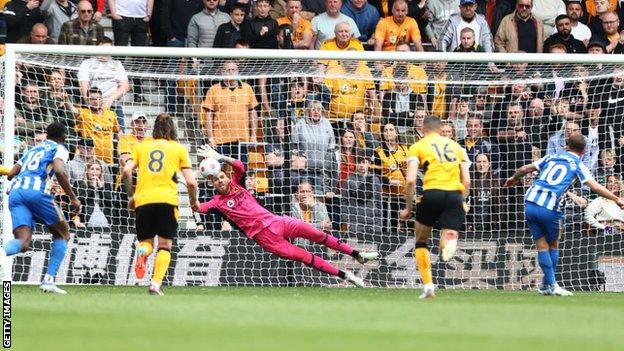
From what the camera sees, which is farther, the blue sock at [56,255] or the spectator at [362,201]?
the spectator at [362,201]

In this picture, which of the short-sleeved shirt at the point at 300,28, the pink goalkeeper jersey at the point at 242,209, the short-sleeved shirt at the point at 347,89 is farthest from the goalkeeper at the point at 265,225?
the short-sleeved shirt at the point at 300,28

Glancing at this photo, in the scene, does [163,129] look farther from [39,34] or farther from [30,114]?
[39,34]

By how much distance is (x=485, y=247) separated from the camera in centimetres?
1984

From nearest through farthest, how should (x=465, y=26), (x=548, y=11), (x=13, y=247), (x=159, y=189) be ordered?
(x=159, y=189) < (x=13, y=247) < (x=465, y=26) < (x=548, y=11)

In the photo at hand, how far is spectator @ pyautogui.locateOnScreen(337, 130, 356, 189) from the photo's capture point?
66.2ft

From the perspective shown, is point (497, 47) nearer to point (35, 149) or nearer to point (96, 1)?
point (96, 1)

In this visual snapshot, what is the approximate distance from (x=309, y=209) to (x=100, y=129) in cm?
A: 308

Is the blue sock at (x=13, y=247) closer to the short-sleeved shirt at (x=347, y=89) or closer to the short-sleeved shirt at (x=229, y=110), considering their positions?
the short-sleeved shirt at (x=229, y=110)

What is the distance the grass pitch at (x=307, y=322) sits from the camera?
1051 cm

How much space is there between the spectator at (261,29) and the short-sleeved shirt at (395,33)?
1686 millimetres

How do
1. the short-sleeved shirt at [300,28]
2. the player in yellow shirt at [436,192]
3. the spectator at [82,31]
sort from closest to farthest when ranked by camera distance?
1. the player in yellow shirt at [436,192]
2. the spectator at [82,31]
3. the short-sleeved shirt at [300,28]

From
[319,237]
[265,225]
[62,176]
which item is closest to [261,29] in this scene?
[265,225]

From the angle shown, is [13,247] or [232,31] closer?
[13,247]

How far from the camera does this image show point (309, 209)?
65.8 ft
